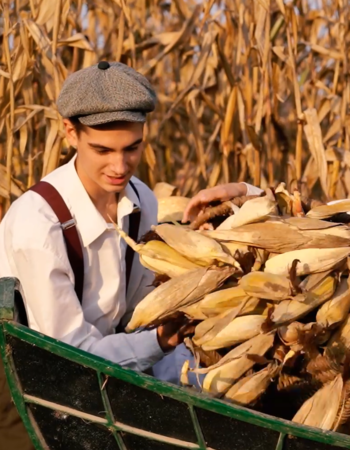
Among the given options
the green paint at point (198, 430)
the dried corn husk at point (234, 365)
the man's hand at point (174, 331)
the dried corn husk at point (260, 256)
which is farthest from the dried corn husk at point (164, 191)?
the green paint at point (198, 430)

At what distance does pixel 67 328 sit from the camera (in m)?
1.82

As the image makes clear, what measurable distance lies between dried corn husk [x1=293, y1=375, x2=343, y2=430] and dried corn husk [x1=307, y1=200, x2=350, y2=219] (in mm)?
322

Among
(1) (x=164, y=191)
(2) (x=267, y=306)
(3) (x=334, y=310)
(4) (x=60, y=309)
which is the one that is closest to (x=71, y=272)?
(4) (x=60, y=309)

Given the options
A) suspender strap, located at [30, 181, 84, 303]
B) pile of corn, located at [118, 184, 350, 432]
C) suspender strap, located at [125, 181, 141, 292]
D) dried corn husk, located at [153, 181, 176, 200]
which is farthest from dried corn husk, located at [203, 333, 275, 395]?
dried corn husk, located at [153, 181, 176, 200]

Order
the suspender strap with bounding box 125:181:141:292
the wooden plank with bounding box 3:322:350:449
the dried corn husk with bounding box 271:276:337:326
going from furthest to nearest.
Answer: the suspender strap with bounding box 125:181:141:292 < the dried corn husk with bounding box 271:276:337:326 < the wooden plank with bounding box 3:322:350:449

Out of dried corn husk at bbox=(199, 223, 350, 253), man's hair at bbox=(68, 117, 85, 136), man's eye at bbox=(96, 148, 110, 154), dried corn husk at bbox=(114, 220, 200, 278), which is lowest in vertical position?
dried corn husk at bbox=(114, 220, 200, 278)

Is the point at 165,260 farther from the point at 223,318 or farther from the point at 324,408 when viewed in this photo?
the point at 324,408

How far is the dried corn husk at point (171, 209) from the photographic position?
219 cm

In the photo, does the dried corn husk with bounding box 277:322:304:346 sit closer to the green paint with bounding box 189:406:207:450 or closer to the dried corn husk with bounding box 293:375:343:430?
the dried corn husk with bounding box 293:375:343:430

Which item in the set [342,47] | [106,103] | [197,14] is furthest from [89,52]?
[106,103]

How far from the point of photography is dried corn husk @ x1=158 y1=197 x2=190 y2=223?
86.1 inches

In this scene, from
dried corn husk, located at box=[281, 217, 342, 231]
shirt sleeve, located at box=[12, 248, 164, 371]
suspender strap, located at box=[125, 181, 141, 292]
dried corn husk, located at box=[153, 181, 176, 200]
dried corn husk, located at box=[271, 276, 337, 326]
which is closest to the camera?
dried corn husk, located at box=[271, 276, 337, 326]

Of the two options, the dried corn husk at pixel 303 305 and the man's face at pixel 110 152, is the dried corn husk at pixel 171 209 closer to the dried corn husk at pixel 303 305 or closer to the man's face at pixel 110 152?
the man's face at pixel 110 152

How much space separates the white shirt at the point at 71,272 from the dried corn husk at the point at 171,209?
13 centimetres
